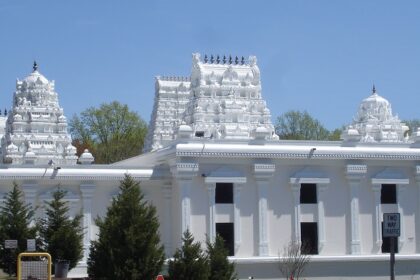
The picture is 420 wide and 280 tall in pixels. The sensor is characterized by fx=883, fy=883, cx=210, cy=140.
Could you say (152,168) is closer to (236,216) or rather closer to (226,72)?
(236,216)

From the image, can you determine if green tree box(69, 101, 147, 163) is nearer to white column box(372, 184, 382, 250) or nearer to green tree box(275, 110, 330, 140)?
green tree box(275, 110, 330, 140)

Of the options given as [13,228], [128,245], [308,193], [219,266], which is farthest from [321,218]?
[13,228]

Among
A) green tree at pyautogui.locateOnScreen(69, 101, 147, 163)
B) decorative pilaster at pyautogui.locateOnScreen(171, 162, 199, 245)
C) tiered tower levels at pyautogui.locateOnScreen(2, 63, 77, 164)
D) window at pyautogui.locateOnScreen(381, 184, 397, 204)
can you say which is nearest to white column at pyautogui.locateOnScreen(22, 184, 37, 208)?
decorative pilaster at pyautogui.locateOnScreen(171, 162, 199, 245)

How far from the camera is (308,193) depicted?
43.7 meters

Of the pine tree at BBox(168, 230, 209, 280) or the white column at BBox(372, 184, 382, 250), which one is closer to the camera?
the pine tree at BBox(168, 230, 209, 280)

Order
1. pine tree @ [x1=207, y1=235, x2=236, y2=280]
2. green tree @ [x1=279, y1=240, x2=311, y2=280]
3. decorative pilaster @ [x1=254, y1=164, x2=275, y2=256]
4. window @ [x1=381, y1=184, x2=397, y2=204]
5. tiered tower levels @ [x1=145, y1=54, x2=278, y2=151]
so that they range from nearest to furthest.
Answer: pine tree @ [x1=207, y1=235, x2=236, y2=280] < green tree @ [x1=279, y1=240, x2=311, y2=280] < decorative pilaster @ [x1=254, y1=164, x2=275, y2=256] < window @ [x1=381, y1=184, x2=397, y2=204] < tiered tower levels @ [x1=145, y1=54, x2=278, y2=151]

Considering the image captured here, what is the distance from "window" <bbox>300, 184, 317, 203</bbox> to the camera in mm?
43506

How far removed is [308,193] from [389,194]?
15.0 ft

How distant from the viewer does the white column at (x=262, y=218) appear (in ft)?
138

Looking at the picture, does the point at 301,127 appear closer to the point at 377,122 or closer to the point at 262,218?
the point at 377,122

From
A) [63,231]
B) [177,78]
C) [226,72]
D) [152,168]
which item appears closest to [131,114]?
[177,78]

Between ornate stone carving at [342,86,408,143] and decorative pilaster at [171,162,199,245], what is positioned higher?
ornate stone carving at [342,86,408,143]

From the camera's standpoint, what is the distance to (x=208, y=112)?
6969 cm

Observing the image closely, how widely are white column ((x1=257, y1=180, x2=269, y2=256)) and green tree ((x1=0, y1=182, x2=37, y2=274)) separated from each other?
1088 cm
